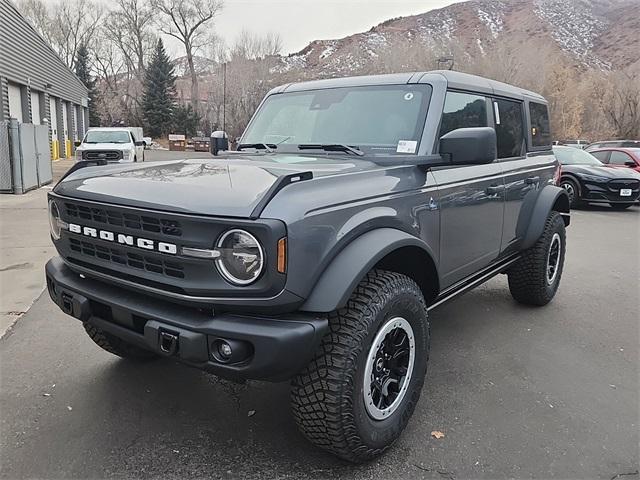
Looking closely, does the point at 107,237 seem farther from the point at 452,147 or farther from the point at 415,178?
the point at 452,147

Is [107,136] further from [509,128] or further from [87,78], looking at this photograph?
[87,78]

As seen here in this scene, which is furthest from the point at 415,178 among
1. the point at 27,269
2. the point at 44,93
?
the point at 44,93

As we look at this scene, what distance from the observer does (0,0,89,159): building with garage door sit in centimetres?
1736

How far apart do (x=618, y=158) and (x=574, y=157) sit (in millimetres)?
1660

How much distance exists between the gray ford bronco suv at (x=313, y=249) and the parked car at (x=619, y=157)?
1199cm

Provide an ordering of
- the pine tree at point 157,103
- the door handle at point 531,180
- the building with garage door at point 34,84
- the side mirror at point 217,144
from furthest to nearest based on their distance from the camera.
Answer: the pine tree at point 157,103
the building with garage door at point 34,84
the side mirror at point 217,144
the door handle at point 531,180

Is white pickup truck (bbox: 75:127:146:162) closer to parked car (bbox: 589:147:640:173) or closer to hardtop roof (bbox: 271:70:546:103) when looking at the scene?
parked car (bbox: 589:147:640:173)

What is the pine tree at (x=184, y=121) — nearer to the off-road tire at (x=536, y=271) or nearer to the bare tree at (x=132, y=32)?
the bare tree at (x=132, y=32)

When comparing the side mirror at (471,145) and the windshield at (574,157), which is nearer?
the side mirror at (471,145)

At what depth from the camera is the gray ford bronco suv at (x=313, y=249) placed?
2.14 m

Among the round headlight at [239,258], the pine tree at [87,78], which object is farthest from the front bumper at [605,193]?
the pine tree at [87,78]

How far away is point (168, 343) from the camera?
223 cm

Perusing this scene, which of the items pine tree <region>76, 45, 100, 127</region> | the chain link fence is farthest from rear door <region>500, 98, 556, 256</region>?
pine tree <region>76, 45, 100, 127</region>

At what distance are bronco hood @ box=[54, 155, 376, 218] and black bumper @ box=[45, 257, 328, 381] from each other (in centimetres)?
45
